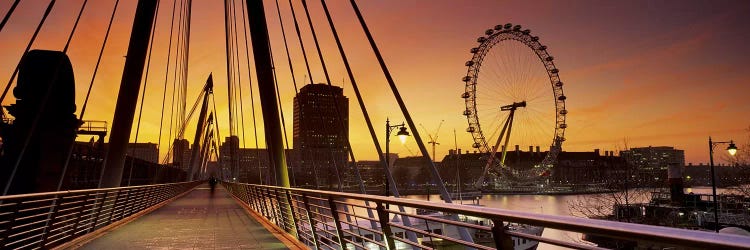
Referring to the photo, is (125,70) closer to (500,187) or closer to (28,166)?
(28,166)

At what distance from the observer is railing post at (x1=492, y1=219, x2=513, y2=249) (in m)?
3.00

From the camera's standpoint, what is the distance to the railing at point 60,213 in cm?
790

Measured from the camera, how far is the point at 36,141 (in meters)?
13.0

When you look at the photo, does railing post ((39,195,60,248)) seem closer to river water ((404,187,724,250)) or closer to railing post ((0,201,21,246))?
railing post ((0,201,21,246))

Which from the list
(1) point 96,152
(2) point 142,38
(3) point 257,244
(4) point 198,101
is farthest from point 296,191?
(4) point 198,101

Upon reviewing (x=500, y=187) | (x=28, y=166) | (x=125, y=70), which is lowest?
Answer: (x=500, y=187)

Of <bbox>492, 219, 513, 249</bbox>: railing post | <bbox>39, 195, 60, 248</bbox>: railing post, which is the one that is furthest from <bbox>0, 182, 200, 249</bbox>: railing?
<bbox>492, 219, 513, 249</bbox>: railing post

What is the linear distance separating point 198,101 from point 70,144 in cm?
5498

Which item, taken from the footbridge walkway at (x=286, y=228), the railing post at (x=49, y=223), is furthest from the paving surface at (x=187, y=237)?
the railing post at (x=49, y=223)

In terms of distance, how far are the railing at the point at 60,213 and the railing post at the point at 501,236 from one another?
22.5ft

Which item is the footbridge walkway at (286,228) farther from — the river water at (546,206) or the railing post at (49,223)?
the river water at (546,206)

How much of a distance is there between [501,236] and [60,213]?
11.0m

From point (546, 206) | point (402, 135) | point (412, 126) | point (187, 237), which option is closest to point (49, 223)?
point (187, 237)

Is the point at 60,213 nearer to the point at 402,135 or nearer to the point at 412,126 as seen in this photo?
the point at 412,126
